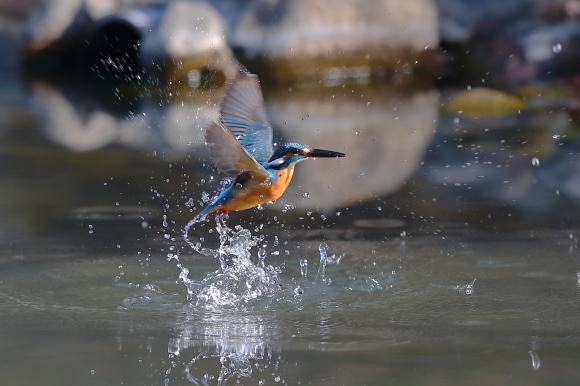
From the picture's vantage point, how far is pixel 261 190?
3.44m

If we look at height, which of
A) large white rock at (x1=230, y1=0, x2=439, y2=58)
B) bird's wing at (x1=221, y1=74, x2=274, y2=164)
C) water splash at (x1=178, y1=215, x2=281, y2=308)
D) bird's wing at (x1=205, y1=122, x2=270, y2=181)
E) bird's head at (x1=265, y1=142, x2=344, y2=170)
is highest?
large white rock at (x1=230, y1=0, x2=439, y2=58)

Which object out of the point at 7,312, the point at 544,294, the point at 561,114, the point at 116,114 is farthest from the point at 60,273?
the point at 561,114

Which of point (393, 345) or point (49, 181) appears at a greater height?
point (49, 181)

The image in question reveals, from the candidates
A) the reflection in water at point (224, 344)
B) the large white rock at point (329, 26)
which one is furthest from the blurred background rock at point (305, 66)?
the reflection in water at point (224, 344)

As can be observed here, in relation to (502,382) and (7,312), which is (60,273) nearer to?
(7,312)

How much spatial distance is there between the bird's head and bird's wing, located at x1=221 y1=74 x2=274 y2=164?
0.28 m

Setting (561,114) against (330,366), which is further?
(561,114)

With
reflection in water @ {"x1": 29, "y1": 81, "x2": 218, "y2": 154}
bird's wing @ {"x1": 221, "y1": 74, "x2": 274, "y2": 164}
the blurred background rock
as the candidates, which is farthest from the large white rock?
bird's wing @ {"x1": 221, "y1": 74, "x2": 274, "y2": 164}

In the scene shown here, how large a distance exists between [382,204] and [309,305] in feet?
6.25

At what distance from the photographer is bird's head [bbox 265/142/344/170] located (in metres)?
3.39

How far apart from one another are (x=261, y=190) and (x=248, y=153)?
26cm

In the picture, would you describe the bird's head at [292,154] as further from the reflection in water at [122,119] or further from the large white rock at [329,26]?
the large white rock at [329,26]

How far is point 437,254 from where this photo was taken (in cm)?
426

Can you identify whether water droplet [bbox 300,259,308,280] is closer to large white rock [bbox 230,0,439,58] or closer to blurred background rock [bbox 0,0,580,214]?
blurred background rock [bbox 0,0,580,214]
